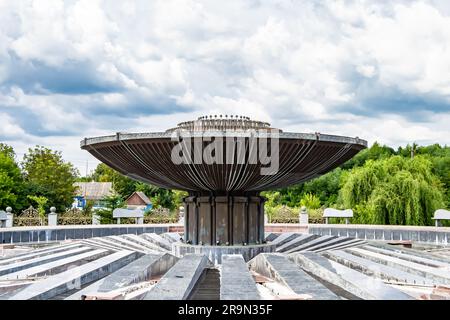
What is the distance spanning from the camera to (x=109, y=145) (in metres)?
7.91

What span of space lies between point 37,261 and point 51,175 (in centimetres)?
2944

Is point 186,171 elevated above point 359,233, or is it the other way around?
point 186,171

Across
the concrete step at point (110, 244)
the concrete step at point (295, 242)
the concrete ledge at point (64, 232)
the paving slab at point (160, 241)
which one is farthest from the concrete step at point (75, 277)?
the concrete ledge at point (64, 232)

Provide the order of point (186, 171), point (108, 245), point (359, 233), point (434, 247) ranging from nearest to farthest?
point (186, 171), point (108, 245), point (434, 247), point (359, 233)

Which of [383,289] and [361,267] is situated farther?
[361,267]

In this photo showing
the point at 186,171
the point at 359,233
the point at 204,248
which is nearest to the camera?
the point at 186,171

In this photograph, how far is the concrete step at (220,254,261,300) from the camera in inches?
193

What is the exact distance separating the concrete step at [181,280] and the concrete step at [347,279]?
1582mm

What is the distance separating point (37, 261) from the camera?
7617mm

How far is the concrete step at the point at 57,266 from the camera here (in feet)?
21.4

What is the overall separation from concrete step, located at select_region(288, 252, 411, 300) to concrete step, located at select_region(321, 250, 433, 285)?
27cm
